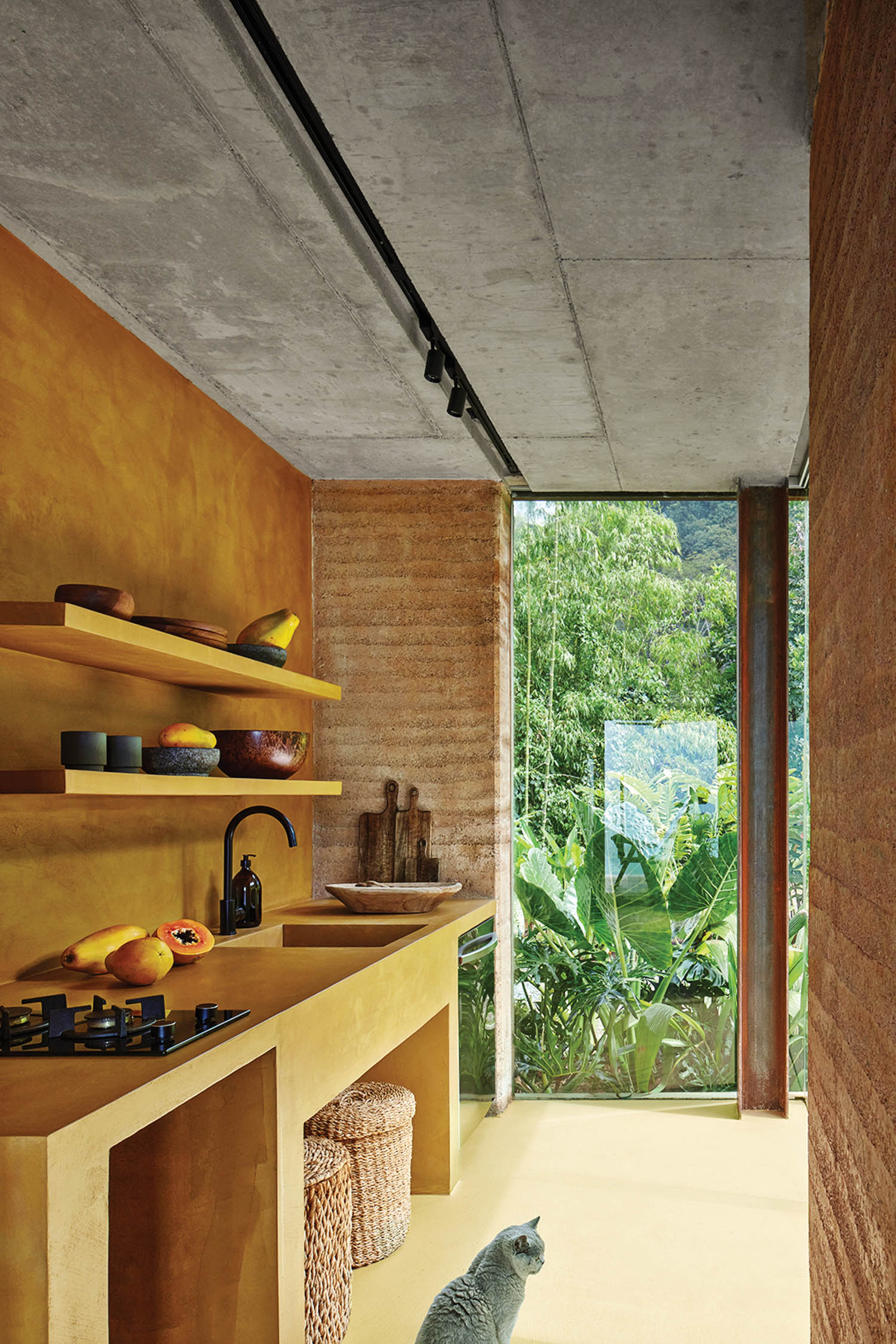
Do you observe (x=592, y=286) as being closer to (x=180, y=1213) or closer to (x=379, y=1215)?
(x=180, y=1213)

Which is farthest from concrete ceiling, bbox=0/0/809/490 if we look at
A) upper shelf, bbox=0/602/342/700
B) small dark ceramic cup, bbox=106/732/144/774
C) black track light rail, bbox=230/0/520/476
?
small dark ceramic cup, bbox=106/732/144/774

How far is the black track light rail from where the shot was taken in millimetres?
1696

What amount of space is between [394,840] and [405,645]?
759mm

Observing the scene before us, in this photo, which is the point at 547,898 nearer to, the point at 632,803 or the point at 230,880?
the point at 632,803

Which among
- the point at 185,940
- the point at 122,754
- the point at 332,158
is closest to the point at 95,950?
the point at 185,940

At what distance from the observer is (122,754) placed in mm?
2303

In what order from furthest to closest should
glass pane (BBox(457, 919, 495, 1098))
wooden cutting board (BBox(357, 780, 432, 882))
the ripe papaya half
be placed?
wooden cutting board (BBox(357, 780, 432, 882)), glass pane (BBox(457, 919, 495, 1098)), the ripe papaya half

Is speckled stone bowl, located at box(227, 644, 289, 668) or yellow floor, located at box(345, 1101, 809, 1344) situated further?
speckled stone bowl, located at box(227, 644, 289, 668)

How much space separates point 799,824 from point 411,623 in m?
1.74

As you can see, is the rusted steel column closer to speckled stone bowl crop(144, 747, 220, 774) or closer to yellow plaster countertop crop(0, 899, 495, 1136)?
yellow plaster countertop crop(0, 899, 495, 1136)

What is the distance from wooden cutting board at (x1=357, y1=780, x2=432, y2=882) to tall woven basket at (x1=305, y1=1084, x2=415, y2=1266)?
1171mm

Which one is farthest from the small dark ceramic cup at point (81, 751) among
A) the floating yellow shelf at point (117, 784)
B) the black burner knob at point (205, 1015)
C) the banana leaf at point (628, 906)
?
the banana leaf at point (628, 906)

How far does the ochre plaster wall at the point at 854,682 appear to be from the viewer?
1.00m

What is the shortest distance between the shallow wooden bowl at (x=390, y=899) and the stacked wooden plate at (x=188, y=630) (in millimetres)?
1223
